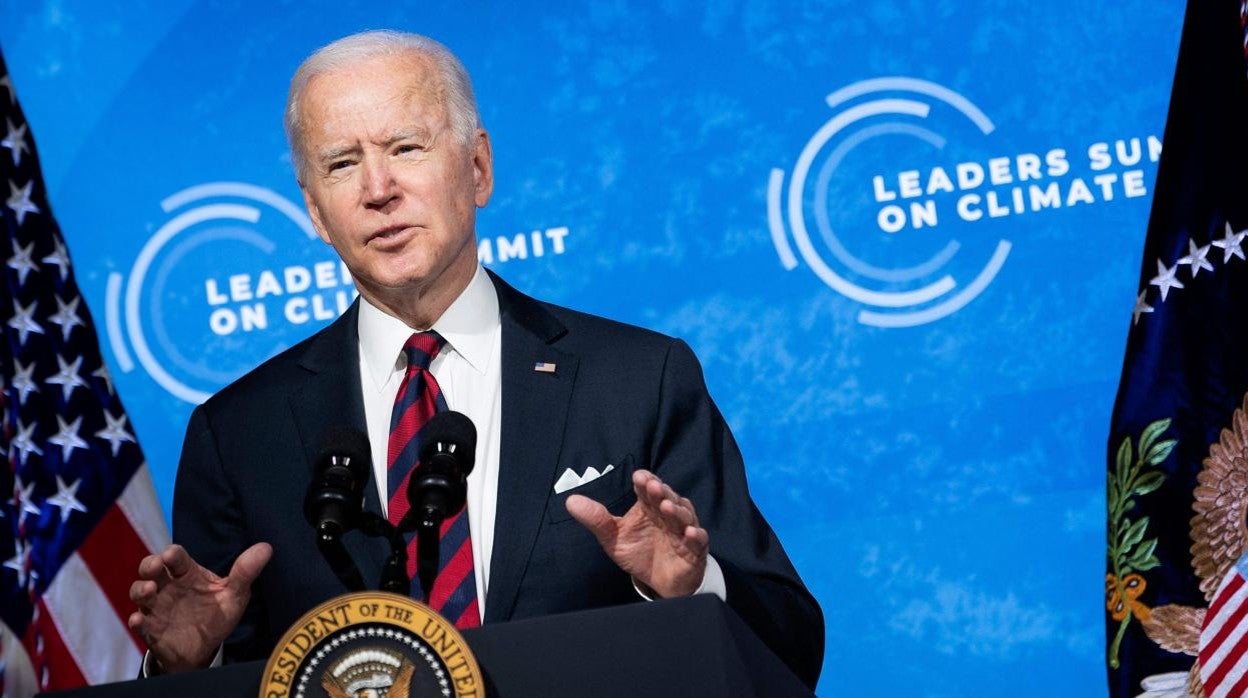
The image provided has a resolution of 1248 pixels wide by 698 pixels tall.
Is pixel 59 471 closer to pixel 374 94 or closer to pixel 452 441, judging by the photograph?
pixel 374 94

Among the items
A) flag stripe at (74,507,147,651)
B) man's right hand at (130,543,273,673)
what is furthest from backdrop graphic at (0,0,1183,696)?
man's right hand at (130,543,273,673)

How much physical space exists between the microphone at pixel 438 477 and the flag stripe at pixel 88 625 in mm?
1970

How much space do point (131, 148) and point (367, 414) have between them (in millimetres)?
1618

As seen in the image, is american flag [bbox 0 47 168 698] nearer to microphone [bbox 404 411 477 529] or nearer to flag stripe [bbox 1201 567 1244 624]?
microphone [bbox 404 411 477 529]

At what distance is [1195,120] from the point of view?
10.3ft

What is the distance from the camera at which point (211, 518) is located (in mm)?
2320

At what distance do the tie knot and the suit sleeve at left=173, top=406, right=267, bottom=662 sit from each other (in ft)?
1.12

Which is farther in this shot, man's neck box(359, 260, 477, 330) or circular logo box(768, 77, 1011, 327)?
circular logo box(768, 77, 1011, 327)

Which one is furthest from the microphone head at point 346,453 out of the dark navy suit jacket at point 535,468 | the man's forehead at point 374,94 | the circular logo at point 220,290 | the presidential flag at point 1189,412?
the presidential flag at point 1189,412

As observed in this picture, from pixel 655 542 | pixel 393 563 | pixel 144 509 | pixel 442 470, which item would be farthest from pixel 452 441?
pixel 144 509

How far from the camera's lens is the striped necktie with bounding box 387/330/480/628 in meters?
2.08

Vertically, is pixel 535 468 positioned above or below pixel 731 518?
above

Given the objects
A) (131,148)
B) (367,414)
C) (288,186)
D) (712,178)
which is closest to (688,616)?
(367,414)

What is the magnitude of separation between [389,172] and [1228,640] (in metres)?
1.80
